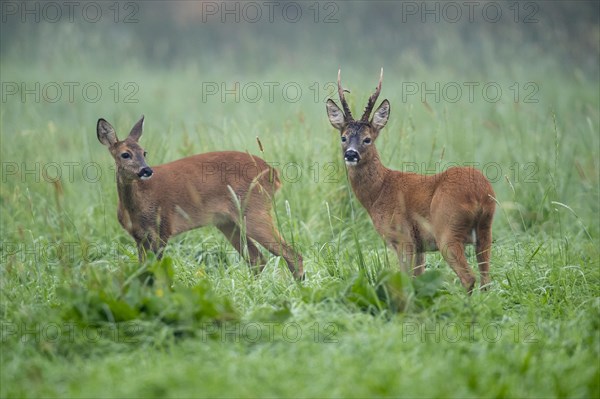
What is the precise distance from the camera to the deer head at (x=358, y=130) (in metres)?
6.25

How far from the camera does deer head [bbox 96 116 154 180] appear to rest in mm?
6484

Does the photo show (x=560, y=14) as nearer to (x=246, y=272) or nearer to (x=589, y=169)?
(x=589, y=169)

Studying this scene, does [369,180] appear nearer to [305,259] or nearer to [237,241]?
[305,259]

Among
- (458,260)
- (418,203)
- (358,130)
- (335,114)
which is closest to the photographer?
(458,260)

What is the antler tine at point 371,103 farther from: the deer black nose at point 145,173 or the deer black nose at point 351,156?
the deer black nose at point 145,173

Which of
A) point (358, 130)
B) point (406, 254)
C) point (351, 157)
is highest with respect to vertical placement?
point (358, 130)

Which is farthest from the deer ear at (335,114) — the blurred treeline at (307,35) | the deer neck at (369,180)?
the blurred treeline at (307,35)

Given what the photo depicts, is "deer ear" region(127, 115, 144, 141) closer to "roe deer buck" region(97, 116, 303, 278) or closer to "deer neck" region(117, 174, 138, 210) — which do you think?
"roe deer buck" region(97, 116, 303, 278)

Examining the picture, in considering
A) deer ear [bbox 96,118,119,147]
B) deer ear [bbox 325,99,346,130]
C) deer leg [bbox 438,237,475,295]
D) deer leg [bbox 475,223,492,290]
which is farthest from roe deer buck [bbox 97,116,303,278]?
deer leg [bbox 475,223,492,290]

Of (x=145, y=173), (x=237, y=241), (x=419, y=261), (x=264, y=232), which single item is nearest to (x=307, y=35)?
(x=237, y=241)

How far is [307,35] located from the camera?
56.9ft

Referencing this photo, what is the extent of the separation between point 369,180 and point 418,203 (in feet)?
1.98

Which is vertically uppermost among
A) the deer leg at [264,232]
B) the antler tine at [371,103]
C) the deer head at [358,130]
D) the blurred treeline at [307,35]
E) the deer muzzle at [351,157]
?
the blurred treeline at [307,35]

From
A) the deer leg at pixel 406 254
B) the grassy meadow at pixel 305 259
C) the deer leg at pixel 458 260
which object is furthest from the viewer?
the deer leg at pixel 406 254
